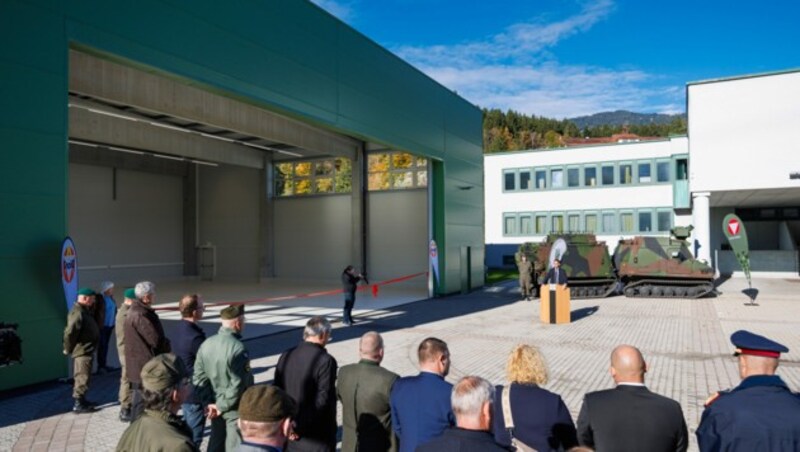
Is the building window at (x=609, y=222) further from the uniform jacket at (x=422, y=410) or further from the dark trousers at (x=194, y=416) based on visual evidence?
the uniform jacket at (x=422, y=410)

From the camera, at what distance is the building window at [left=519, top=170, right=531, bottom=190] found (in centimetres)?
3778

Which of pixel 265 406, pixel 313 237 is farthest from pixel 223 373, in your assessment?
pixel 313 237

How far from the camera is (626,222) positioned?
34.8 m

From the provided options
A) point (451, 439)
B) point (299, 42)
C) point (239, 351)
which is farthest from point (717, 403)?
point (299, 42)

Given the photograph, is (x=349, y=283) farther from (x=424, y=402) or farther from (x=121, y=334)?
(x=424, y=402)

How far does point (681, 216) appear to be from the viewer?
3319cm

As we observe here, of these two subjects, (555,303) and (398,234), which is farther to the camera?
(398,234)

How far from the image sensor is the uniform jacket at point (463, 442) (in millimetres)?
2660

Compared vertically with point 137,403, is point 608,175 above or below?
above

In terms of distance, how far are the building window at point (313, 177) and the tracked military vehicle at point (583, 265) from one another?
10.6m

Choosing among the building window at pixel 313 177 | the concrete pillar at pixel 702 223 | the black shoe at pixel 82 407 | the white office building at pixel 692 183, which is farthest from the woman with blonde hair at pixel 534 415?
the building window at pixel 313 177

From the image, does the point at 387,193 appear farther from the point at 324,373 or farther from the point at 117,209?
the point at 324,373

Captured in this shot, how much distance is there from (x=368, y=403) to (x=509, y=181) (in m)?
35.4

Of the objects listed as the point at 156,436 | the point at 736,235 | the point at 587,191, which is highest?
the point at 587,191
